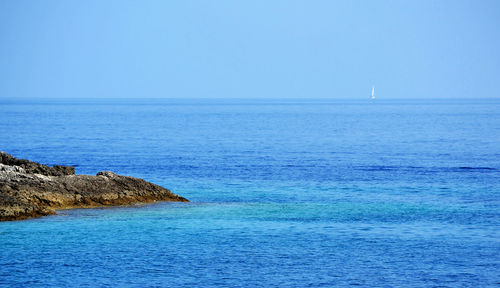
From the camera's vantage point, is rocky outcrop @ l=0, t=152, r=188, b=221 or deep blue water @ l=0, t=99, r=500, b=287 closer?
deep blue water @ l=0, t=99, r=500, b=287

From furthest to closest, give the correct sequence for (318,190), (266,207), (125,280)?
1. (318,190)
2. (266,207)
3. (125,280)

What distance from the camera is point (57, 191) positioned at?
3688cm

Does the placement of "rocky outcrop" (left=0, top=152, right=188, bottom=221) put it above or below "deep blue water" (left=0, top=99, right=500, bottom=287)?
above

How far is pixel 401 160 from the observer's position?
66.1 m

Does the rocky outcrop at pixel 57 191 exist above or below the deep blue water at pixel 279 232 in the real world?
above

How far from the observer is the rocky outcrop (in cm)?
3444

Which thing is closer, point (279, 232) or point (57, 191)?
point (279, 232)

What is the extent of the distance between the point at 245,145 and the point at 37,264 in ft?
189

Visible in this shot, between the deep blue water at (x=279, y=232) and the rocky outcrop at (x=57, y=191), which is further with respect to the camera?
the rocky outcrop at (x=57, y=191)

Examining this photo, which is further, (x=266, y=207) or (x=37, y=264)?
(x=266, y=207)

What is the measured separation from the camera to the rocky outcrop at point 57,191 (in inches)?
1356

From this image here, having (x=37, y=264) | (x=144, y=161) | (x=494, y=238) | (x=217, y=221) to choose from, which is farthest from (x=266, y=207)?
(x=144, y=161)

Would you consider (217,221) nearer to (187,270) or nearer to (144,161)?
(187,270)

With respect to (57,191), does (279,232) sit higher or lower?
lower
